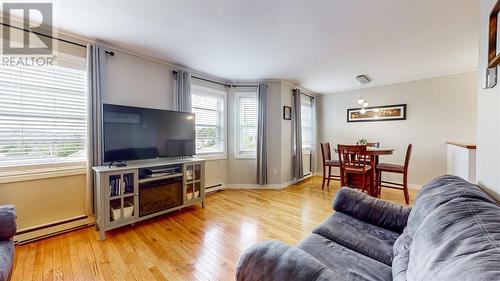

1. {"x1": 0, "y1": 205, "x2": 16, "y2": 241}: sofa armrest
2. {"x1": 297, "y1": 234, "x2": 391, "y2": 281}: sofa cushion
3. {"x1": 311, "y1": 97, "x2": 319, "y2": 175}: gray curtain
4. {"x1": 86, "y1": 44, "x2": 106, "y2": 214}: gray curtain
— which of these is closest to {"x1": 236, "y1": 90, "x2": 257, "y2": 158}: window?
{"x1": 311, "y1": 97, "x2": 319, "y2": 175}: gray curtain

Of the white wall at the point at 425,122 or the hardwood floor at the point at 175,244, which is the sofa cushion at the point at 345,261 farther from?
the white wall at the point at 425,122

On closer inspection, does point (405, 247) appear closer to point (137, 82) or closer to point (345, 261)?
point (345, 261)

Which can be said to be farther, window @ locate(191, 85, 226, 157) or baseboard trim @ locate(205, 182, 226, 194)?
baseboard trim @ locate(205, 182, 226, 194)

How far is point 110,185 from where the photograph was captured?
2.32 metres

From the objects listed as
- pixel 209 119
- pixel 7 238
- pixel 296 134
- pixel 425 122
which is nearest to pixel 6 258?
pixel 7 238

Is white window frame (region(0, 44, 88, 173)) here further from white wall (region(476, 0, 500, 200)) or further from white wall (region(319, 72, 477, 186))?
white wall (region(319, 72, 477, 186))

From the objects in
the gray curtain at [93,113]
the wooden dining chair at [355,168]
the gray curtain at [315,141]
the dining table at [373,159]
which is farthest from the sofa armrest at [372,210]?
the gray curtain at [315,141]

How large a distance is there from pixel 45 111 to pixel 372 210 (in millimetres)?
3431

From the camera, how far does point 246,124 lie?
437cm

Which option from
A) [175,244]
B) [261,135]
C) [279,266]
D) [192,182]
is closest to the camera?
[279,266]

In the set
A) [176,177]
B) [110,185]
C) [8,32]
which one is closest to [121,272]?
[110,185]

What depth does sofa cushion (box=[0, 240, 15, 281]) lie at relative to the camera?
108 centimetres

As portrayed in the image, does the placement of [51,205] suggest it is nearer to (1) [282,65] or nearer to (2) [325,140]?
(1) [282,65]

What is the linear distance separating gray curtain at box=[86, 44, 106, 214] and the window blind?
2.46 meters
